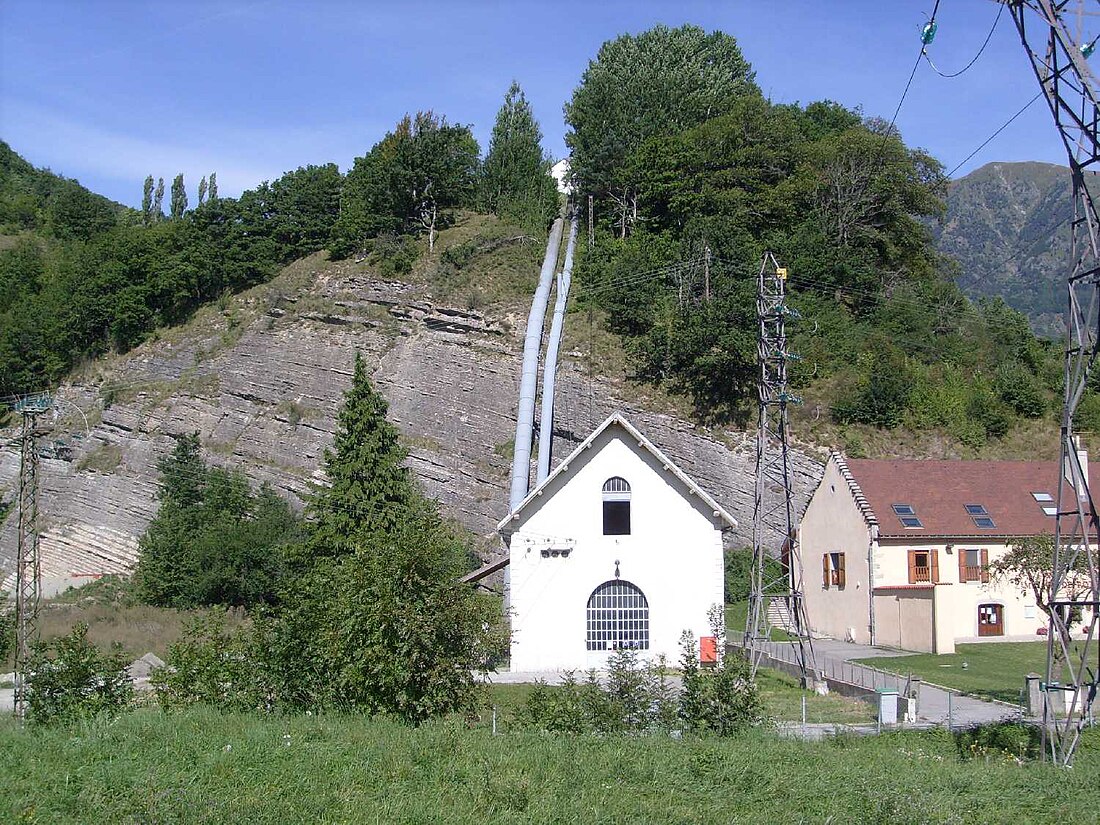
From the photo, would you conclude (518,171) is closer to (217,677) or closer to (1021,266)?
→ (217,677)

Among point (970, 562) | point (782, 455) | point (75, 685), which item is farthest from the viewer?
point (970, 562)

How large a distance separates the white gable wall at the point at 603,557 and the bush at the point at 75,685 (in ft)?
41.9

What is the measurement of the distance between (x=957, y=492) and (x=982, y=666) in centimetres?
976

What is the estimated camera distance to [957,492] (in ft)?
117

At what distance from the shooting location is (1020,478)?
1436 inches

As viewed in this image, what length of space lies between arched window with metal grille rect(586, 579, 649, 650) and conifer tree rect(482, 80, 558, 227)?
123ft

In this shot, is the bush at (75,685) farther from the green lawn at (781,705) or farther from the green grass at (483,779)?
the green lawn at (781,705)

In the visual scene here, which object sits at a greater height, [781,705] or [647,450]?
[647,450]

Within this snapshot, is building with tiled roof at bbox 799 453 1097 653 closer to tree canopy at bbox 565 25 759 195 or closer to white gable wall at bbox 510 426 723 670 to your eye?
white gable wall at bbox 510 426 723 670

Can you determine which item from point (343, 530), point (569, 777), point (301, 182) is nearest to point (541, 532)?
point (343, 530)

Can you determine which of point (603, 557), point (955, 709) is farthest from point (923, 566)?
point (955, 709)

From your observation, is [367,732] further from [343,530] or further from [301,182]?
[301,182]

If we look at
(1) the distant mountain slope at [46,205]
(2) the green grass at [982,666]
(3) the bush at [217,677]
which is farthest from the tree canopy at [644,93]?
(1) the distant mountain slope at [46,205]

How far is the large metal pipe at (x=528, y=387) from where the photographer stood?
43031 millimetres
